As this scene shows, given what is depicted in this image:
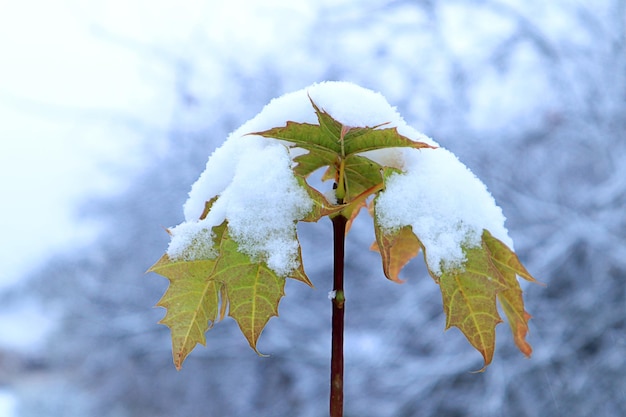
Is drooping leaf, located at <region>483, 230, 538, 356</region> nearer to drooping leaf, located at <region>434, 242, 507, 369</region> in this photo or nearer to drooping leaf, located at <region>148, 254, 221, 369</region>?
drooping leaf, located at <region>434, 242, 507, 369</region>

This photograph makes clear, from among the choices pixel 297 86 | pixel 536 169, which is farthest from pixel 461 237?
pixel 297 86

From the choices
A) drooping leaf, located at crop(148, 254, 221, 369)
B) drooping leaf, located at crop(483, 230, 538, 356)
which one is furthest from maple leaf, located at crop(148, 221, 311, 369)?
drooping leaf, located at crop(483, 230, 538, 356)

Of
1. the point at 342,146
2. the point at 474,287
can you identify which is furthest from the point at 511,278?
the point at 342,146

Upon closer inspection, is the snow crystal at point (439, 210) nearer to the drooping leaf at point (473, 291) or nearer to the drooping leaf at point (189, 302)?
the drooping leaf at point (473, 291)

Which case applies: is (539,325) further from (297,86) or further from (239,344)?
(297,86)

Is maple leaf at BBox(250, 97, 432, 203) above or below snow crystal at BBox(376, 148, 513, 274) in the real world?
above

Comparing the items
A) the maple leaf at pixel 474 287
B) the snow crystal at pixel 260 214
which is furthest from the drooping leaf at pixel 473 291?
the snow crystal at pixel 260 214

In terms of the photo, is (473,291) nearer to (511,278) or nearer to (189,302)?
(511,278)

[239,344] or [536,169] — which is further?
[239,344]
